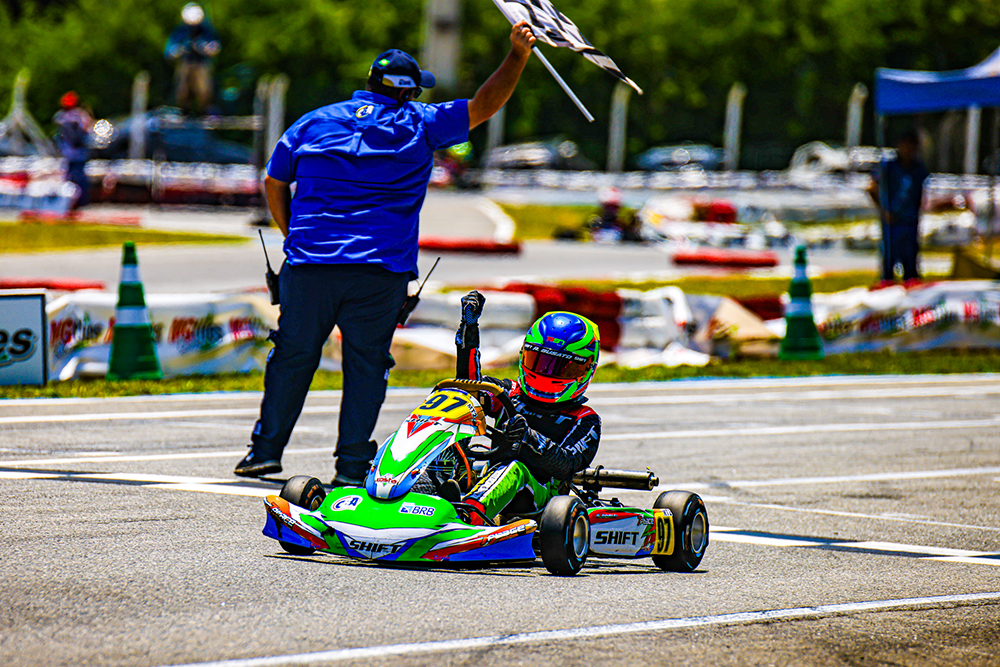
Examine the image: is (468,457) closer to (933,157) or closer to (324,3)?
(933,157)

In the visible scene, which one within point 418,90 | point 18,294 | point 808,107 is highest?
point 808,107

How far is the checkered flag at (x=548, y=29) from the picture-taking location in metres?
6.07

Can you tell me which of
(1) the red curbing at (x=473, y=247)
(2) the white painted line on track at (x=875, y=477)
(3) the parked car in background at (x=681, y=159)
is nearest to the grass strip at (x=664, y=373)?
(2) the white painted line on track at (x=875, y=477)

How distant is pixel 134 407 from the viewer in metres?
8.46

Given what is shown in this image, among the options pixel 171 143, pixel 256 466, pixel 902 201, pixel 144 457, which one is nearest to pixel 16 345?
pixel 144 457

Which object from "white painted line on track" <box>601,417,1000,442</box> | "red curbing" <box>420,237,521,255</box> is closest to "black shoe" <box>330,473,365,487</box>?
"white painted line on track" <box>601,417,1000,442</box>

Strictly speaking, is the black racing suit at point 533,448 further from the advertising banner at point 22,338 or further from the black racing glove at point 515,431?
the advertising banner at point 22,338

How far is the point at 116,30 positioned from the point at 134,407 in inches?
1642

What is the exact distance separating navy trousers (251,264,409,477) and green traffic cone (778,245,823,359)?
6392mm

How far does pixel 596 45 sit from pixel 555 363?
41.5 m

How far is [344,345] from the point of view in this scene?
644 cm

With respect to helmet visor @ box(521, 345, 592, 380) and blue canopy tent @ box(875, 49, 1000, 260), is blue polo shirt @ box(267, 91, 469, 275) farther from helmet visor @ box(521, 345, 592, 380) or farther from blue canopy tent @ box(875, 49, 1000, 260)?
blue canopy tent @ box(875, 49, 1000, 260)

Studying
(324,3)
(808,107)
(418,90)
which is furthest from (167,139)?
(418,90)

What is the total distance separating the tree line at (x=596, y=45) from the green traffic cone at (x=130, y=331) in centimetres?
3114
